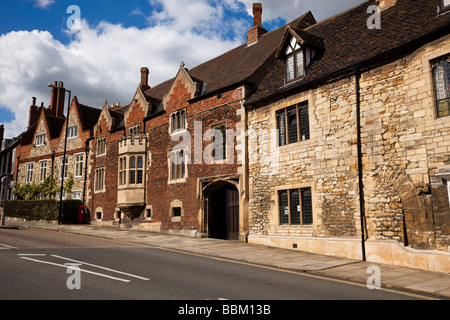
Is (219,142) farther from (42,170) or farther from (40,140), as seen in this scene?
(40,140)

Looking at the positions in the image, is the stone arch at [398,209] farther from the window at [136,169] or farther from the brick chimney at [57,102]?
the brick chimney at [57,102]

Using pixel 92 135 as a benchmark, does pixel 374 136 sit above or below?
below

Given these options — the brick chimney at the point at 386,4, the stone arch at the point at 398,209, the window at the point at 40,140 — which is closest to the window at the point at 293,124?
the stone arch at the point at 398,209

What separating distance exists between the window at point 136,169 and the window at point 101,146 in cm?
517

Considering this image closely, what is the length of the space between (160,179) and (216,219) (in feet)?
17.2

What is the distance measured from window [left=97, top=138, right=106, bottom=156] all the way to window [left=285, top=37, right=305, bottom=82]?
17582 mm

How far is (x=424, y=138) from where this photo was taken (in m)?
10.4

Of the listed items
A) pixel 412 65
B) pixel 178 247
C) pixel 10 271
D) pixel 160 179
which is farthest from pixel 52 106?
pixel 412 65

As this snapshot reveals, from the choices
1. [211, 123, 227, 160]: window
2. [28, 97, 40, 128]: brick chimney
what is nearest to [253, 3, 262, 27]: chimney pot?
[211, 123, 227, 160]: window

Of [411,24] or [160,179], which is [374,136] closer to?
[411,24]

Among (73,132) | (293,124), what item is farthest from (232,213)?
(73,132)

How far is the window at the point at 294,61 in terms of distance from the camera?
1527 centimetres

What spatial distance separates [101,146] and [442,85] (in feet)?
79.6

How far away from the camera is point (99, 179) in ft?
90.3
